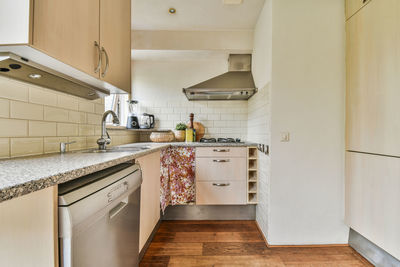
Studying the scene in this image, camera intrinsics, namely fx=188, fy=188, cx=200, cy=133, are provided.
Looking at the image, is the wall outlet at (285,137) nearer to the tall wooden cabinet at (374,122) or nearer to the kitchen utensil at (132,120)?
the tall wooden cabinet at (374,122)

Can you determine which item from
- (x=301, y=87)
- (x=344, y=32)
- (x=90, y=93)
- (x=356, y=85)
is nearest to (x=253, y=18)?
(x=344, y=32)

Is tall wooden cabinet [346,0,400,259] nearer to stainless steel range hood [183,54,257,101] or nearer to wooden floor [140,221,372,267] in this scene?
wooden floor [140,221,372,267]

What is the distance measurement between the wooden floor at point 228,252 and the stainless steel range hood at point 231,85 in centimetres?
164

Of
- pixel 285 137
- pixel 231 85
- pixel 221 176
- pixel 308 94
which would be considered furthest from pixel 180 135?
pixel 308 94

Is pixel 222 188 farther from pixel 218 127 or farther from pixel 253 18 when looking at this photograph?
pixel 253 18

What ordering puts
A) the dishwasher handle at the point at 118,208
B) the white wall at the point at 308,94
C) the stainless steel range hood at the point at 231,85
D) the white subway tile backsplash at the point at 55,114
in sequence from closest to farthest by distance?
the dishwasher handle at the point at 118,208 → the white subway tile backsplash at the point at 55,114 → the white wall at the point at 308,94 → the stainless steel range hood at the point at 231,85

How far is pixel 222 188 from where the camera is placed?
7.22ft

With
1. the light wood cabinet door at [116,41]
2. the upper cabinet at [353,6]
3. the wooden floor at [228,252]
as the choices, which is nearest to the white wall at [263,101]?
the wooden floor at [228,252]

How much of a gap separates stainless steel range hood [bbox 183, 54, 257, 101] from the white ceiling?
448mm

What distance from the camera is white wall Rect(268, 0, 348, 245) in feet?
5.70

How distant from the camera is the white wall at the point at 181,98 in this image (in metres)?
2.88

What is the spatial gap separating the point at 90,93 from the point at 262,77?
168cm

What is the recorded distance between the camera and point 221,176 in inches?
86.4

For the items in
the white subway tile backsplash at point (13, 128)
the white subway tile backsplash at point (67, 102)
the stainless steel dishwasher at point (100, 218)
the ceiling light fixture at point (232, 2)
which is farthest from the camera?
the ceiling light fixture at point (232, 2)
